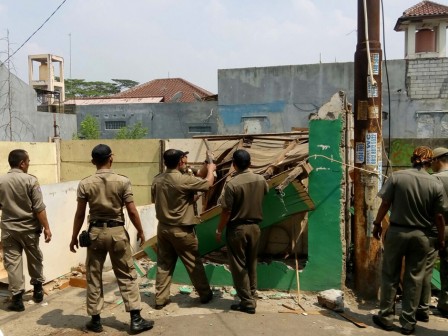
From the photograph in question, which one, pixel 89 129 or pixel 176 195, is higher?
pixel 89 129

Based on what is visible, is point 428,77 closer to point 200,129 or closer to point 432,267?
point 200,129

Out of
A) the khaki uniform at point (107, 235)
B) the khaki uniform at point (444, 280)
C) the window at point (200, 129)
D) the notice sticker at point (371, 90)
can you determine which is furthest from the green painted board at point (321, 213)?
the window at point (200, 129)

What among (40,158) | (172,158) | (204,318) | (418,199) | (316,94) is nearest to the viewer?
(418,199)

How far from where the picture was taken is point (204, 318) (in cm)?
473

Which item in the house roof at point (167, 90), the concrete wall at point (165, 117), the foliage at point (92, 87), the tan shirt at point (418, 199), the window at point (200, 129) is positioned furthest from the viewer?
the foliage at point (92, 87)

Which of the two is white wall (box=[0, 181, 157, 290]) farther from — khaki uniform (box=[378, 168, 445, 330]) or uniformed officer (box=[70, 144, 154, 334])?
khaki uniform (box=[378, 168, 445, 330])

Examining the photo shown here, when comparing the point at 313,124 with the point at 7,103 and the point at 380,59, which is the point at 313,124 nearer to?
the point at 380,59

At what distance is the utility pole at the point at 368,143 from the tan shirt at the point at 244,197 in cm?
129

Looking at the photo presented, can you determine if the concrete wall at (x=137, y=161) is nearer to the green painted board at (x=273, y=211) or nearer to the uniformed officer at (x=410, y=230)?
the green painted board at (x=273, y=211)

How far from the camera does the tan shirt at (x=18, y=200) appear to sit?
16.8 ft

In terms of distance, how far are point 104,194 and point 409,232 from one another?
307cm

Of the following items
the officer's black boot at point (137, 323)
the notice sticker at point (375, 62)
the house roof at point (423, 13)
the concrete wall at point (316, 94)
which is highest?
the house roof at point (423, 13)

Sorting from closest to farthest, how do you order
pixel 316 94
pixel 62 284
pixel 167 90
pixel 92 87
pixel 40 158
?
pixel 62 284, pixel 40 158, pixel 316 94, pixel 167 90, pixel 92 87

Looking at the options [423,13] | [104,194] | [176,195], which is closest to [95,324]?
[104,194]
